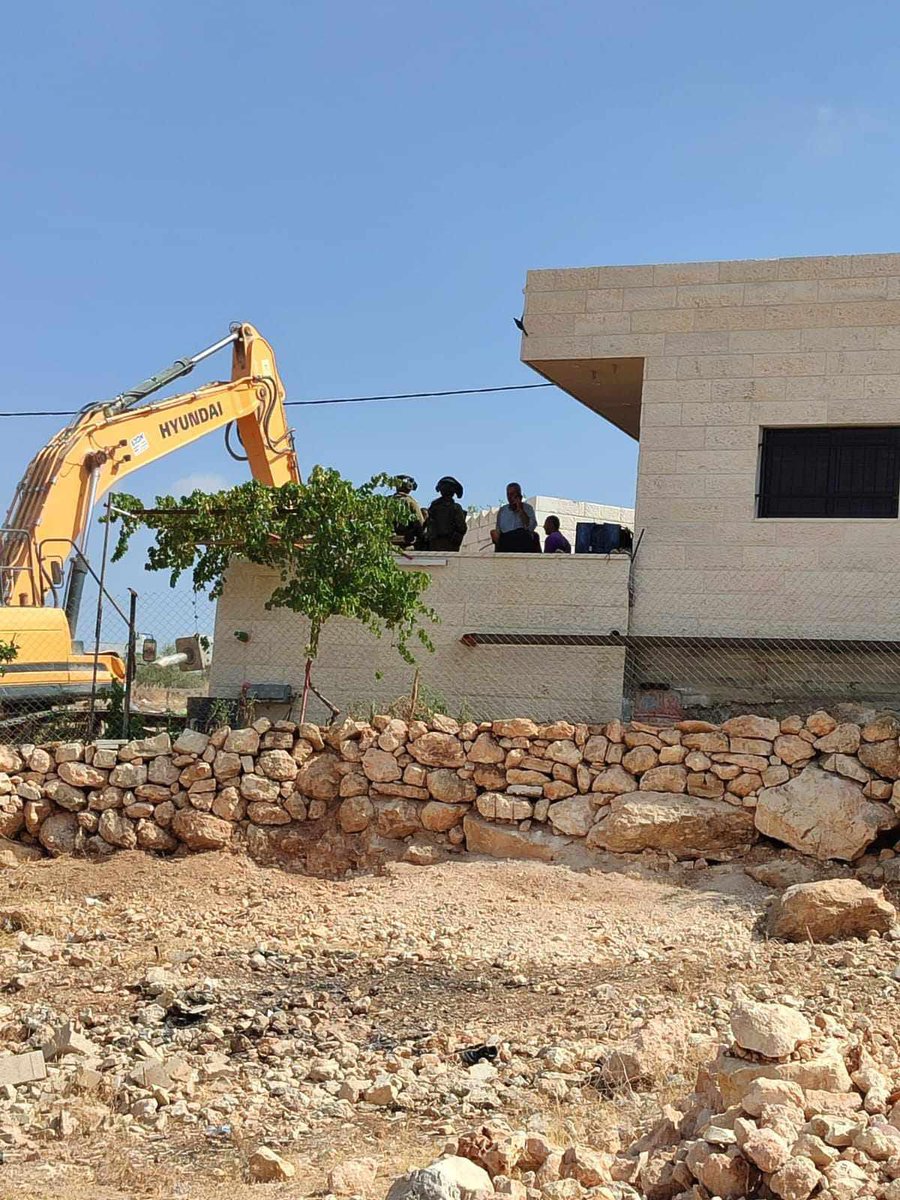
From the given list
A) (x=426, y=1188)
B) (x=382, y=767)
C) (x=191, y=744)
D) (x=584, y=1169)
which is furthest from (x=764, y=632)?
(x=426, y=1188)

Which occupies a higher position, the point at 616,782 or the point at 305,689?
the point at 305,689

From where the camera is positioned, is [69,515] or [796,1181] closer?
[796,1181]

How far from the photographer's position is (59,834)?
40.9 ft

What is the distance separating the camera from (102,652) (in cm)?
1320

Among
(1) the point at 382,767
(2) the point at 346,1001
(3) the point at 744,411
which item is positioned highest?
(3) the point at 744,411

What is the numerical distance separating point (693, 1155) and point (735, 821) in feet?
21.1

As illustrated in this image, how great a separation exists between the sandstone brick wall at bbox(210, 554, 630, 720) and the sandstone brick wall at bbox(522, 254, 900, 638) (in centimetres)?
50

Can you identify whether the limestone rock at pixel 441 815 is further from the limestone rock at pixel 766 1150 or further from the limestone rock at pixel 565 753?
the limestone rock at pixel 766 1150

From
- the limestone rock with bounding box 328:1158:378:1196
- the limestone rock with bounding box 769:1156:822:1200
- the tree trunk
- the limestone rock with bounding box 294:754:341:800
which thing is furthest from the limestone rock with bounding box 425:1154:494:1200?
the tree trunk

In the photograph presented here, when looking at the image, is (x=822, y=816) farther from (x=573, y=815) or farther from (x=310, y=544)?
(x=310, y=544)

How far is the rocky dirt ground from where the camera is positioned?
20.8 feet

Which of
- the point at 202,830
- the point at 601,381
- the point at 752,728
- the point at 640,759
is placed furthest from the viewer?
the point at 601,381

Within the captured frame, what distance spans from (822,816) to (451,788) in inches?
120

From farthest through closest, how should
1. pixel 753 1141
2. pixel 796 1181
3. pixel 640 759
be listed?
pixel 640 759 < pixel 753 1141 < pixel 796 1181
